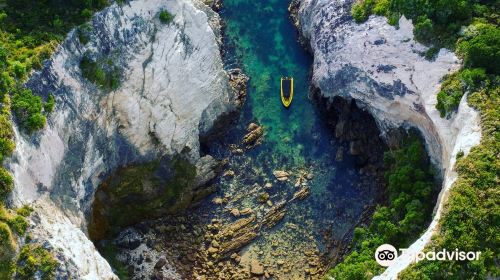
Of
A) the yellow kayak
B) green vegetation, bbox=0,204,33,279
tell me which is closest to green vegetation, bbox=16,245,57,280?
green vegetation, bbox=0,204,33,279

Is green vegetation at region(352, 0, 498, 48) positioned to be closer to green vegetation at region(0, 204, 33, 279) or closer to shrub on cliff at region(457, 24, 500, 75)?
shrub on cliff at region(457, 24, 500, 75)

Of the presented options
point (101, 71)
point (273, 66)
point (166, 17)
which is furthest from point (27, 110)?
point (273, 66)

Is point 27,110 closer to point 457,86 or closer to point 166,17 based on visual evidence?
point 166,17

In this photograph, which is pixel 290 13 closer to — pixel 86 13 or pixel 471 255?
pixel 86 13

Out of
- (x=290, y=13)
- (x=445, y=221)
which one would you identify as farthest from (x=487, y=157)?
(x=290, y=13)

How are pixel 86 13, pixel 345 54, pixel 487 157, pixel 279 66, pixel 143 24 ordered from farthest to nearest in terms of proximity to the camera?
pixel 279 66
pixel 345 54
pixel 143 24
pixel 86 13
pixel 487 157

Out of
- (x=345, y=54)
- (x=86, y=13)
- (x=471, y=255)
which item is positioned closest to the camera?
(x=471, y=255)

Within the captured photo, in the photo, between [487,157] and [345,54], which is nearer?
[487,157]
